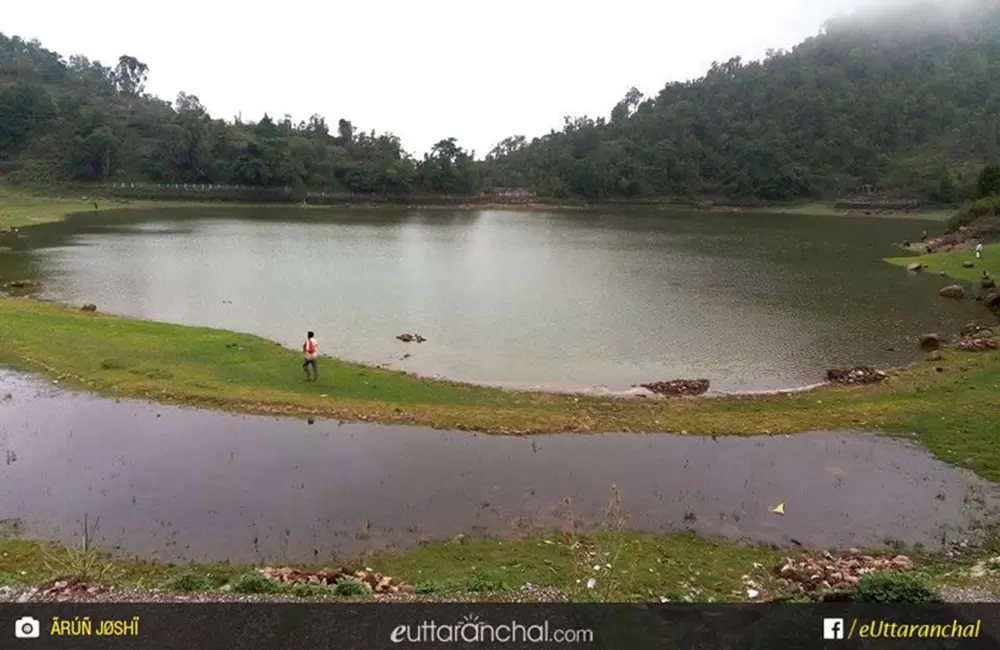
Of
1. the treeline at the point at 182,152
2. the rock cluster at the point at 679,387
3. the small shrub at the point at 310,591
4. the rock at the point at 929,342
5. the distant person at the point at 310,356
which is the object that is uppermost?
the treeline at the point at 182,152

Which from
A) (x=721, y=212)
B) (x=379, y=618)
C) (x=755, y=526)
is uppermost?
(x=721, y=212)

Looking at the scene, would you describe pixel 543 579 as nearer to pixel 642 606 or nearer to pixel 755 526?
pixel 642 606

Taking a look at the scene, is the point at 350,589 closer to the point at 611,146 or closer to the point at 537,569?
the point at 537,569

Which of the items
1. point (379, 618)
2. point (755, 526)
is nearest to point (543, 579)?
point (379, 618)

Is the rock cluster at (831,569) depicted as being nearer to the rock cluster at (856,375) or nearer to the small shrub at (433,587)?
the small shrub at (433,587)

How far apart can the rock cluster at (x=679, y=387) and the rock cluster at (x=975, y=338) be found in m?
13.9

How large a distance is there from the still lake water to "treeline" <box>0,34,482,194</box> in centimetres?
5576

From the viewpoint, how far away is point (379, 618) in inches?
373

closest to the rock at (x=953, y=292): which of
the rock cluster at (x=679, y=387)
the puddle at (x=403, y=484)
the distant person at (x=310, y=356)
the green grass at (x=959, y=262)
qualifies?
the green grass at (x=959, y=262)

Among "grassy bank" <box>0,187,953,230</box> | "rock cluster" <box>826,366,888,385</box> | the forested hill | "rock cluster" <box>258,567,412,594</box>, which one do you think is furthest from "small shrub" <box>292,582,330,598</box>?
the forested hill

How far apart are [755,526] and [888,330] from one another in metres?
25.9

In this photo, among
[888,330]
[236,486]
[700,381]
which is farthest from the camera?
[888,330]

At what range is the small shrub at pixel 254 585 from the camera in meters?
10.4

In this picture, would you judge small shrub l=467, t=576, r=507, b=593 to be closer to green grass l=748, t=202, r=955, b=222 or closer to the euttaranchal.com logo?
the euttaranchal.com logo
